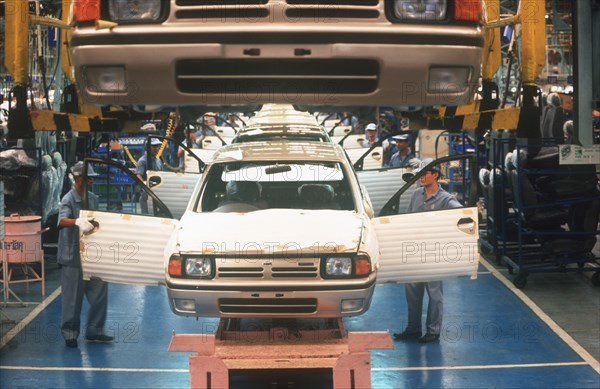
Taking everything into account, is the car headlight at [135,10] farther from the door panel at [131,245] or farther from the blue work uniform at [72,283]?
the blue work uniform at [72,283]

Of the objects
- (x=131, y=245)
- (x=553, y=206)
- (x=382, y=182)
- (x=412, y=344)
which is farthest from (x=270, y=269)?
(x=553, y=206)

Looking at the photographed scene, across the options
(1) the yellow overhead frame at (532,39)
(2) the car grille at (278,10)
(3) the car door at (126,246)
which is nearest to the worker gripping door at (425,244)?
(1) the yellow overhead frame at (532,39)

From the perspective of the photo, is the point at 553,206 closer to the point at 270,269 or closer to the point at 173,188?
the point at 173,188

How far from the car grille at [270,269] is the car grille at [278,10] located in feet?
7.25

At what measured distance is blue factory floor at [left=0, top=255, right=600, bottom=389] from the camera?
7.08 m

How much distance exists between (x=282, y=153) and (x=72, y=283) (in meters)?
2.40

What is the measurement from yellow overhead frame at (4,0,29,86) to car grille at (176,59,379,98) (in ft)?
4.76

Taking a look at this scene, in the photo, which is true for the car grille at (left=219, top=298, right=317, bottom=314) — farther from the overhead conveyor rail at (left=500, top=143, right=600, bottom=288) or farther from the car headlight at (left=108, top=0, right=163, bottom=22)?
the overhead conveyor rail at (left=500, top=143, right=600, bottom=288)

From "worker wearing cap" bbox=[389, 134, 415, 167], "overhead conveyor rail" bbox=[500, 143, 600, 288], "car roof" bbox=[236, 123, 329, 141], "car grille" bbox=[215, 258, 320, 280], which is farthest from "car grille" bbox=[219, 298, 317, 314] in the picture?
"car roof" bbox=[236, 123, 329, 141]

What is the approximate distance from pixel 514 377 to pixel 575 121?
372 cm

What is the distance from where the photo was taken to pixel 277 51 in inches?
172

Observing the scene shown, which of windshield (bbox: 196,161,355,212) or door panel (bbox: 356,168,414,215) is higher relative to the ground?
windshield (bbox: 196,161,355,212)

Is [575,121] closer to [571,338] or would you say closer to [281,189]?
[571,338]

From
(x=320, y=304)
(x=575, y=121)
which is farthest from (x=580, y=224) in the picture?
(x=320, y=304)
